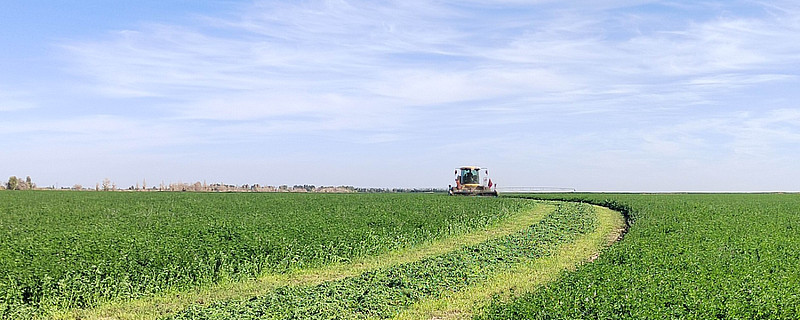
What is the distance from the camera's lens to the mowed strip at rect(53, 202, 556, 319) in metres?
12.9

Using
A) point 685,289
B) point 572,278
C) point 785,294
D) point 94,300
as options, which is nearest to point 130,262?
point 94,300

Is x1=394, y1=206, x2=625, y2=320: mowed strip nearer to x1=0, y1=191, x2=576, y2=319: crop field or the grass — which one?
the grass

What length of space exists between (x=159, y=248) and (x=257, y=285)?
247 cm

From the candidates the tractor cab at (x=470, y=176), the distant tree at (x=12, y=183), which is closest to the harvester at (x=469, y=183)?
the tractor cab at (x=470, y=176)

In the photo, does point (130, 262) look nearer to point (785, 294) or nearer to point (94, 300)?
point (94, 300)

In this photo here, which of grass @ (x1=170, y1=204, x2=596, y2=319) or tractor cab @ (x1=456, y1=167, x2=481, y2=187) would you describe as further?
tractor cab @ (x1=456, y1=167, x2=481, y2=187)

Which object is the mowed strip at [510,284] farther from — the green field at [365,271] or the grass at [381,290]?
the grass at [381,290]

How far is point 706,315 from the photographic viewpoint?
9.61m

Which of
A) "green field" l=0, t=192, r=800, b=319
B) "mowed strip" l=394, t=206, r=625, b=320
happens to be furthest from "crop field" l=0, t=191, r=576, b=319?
"mowed strip" l=394, t=206, r=625, b=320

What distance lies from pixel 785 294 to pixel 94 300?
13071 millimetres

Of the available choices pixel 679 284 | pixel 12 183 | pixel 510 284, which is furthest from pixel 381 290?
pixel 12 183

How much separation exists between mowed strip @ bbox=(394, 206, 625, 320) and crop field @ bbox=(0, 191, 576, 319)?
2557 millimetres

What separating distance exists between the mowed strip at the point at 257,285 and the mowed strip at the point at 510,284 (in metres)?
3.41

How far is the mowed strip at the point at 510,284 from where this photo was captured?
42.7ft
